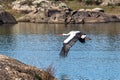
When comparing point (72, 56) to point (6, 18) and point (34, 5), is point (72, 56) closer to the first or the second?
point (6, 18)

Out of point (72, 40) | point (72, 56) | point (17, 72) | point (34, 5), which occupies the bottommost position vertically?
point (34, 5)

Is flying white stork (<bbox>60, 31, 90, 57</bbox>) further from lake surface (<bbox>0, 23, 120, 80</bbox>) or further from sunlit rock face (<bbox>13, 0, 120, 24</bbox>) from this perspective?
sunlit rock face (<bbox>13, 0, 120, 24</bbox>)

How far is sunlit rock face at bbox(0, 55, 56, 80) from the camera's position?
1445cm

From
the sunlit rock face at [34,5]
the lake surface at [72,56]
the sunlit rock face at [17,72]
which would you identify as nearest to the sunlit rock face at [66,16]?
the sunlit rock face at [34,5]

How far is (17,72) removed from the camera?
14750 mm

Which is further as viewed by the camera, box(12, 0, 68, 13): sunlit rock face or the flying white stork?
box(12, 0, 68, 13): sunlit rock face

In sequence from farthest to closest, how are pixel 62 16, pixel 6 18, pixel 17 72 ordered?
pixel 62 16 → pixel 6 18 → pixel 17 72

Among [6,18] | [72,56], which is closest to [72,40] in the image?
[72,56]

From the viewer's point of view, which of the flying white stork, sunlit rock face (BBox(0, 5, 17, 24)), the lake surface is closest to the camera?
the flying white stork

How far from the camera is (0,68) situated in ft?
47.8

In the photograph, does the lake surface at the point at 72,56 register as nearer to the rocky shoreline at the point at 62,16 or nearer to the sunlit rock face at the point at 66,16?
the rocky shoreline at the point at 62,16

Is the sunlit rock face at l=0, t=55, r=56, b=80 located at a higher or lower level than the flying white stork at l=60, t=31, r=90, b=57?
higher

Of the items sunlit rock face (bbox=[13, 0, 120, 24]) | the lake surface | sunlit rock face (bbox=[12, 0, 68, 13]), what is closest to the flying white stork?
the lake surface

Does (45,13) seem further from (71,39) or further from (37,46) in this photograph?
(71,39)
